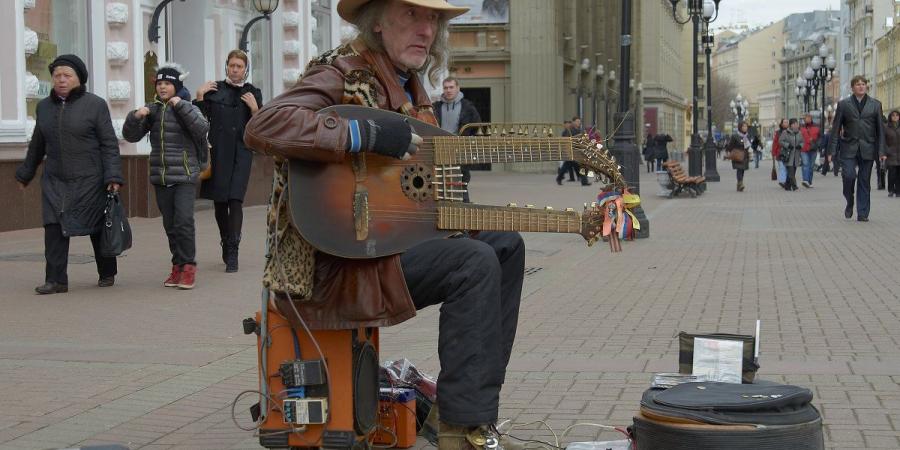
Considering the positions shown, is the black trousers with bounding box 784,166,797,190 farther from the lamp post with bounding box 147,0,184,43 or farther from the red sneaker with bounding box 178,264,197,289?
the red sneaker with bounding box 178,264,197,289

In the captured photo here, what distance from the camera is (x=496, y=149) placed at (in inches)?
178

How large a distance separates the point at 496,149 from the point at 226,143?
24.9 ft

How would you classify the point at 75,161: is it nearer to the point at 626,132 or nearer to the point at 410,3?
the point at 410,3

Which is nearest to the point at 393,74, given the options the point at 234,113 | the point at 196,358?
the point at 196,358

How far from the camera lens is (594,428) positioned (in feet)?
17.4

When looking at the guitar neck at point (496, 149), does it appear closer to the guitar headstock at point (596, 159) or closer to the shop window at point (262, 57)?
the guitar headstock at point (596, 159)

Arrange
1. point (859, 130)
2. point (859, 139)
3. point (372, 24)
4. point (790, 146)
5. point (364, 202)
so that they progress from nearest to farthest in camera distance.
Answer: point (364, 202) → point (372, 24) → point (859, 139) → point (859, 130) → point (790, 146)

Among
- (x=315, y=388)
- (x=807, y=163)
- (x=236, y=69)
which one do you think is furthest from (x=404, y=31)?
(x=807, y=163)

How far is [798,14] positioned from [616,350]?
19907 cm

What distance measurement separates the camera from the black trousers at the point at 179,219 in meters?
10.5

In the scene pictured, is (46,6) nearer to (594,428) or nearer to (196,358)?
(196,358)

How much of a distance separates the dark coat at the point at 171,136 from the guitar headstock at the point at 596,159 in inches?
254

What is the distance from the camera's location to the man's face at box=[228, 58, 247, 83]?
1155 cm

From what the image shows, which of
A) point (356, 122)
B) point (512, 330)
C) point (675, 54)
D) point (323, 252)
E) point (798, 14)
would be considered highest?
point (798, 14)
